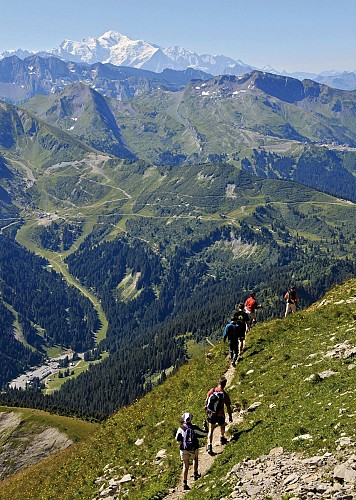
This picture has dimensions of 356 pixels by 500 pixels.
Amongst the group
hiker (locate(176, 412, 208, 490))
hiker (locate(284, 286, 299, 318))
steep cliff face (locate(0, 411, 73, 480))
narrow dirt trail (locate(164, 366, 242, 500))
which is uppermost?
hiker (locate(284, 286, 299, 318))

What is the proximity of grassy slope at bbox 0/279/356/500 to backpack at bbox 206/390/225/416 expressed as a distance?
2458mm

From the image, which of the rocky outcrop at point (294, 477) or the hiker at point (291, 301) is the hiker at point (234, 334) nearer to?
the hiker at point (291, 301)

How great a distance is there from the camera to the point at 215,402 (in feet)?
98.3

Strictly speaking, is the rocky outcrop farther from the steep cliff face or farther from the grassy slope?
the steep cliff face

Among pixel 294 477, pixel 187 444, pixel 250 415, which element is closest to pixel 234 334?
pixel 250 415

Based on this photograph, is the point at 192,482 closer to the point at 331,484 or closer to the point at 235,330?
the point at 331,484

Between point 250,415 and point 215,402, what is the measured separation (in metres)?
4.34

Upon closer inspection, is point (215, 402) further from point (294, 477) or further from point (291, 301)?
point (291, 301)

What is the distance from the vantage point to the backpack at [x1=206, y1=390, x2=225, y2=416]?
97.7ft

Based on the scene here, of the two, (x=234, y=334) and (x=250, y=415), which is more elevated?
(x=234, y=334)

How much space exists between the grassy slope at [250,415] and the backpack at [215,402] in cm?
246

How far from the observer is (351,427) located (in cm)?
2433

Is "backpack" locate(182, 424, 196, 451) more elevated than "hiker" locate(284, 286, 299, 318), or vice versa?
"hiker" locate(284, 286, 299, 318)

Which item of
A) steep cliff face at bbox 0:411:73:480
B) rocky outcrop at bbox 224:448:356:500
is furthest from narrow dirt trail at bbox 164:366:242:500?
steep cliff face at bbox 0:411:73:480
